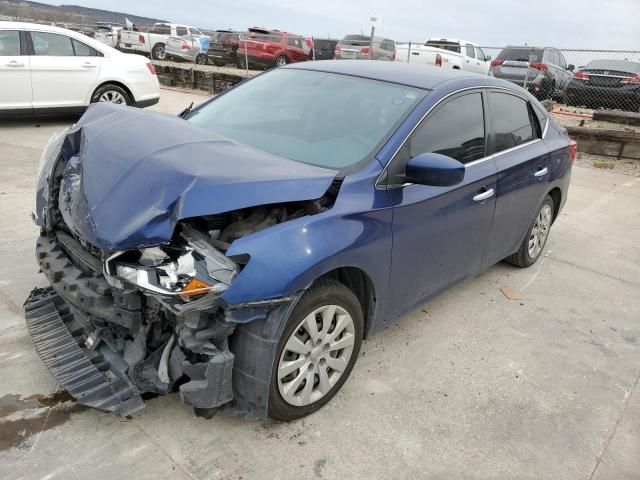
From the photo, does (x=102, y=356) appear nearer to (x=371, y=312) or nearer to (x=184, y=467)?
(x=184, y=467)

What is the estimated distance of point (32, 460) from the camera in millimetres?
2309

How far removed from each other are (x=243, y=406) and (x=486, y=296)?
8.34ft

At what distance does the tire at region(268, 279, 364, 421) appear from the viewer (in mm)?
2469

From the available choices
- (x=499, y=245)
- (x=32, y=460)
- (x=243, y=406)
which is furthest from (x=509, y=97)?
(x=32, y=460)

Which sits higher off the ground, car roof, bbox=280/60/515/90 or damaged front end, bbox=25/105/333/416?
car roof, bbox=280/60/515/90

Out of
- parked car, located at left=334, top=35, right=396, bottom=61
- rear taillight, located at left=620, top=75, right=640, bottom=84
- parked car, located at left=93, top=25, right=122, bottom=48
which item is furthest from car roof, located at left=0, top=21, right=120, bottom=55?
parked car, located at left=93, top=25, right=122, bottom=48

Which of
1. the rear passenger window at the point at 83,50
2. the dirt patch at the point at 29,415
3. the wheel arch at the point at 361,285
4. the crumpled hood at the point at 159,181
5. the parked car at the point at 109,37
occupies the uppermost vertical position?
the parked car at the point at 109,37

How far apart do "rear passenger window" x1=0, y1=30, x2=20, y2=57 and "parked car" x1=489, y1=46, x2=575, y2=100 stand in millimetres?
10642

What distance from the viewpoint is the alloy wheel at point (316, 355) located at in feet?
8.26

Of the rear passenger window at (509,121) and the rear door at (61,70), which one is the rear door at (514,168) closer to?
the rear passenger window at (509,121)

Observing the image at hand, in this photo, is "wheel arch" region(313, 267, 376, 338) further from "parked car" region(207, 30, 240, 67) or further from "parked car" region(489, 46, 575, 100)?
"parked car" region(207, 30, 240, 67)

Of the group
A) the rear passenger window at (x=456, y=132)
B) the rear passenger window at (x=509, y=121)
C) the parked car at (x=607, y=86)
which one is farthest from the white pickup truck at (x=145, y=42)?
the rear passenger window at (x=456, y=132)

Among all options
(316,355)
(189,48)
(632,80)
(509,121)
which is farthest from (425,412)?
(189,48)

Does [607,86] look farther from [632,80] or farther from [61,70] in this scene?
[61,70]
